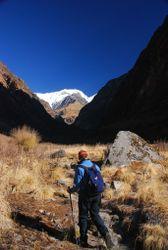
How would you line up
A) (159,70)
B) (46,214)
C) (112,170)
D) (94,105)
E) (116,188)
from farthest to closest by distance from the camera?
1. (94,105)
2. (159,70)
3. (112,170)
4. (116,188)
5. (46,214)

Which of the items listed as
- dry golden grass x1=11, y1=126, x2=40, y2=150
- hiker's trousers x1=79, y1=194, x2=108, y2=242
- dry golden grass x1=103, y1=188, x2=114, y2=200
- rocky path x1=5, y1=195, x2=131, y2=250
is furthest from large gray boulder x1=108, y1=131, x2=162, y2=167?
hiker's trousers x1=79, y1=194, x2=108, y2=242

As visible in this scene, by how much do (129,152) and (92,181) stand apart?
933 cm

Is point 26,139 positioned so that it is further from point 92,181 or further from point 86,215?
point 92,181

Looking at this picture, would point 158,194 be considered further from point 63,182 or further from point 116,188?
point 63,182

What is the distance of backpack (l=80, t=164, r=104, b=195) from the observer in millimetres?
8172

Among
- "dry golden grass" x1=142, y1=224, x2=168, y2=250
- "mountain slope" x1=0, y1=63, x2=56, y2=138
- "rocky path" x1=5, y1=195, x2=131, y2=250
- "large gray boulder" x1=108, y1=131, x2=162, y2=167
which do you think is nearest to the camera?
"dry golden grass" x1=142, y1=224, x2=168, y2=250

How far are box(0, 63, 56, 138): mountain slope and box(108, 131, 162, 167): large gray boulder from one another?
84.2 m

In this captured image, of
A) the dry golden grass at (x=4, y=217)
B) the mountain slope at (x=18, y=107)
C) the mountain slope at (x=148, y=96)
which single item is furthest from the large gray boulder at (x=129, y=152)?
the mountain slope at (x=18, y=107)

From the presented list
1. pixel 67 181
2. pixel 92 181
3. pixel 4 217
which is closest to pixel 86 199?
pixel 92 181

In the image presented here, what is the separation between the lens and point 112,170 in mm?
15781

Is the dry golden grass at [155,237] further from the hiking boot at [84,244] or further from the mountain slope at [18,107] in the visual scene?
the mountain slope at [18,107]

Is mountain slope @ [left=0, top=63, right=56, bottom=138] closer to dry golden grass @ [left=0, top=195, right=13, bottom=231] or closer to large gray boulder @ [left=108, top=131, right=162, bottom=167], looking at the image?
large gray boulder @ [left=108, top=131, right=162, bottom=167]

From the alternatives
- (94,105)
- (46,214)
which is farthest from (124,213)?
(94,105)

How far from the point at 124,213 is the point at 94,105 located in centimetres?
17921
